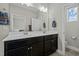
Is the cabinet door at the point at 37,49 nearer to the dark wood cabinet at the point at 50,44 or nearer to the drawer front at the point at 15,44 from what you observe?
the dark wood cabinet at the point at 50,44

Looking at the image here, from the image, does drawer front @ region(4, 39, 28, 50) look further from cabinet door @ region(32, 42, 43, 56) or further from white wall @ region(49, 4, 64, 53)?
white wall @ region(49, 4, 64, 53)

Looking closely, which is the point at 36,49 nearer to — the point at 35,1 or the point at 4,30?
the point at 4,30

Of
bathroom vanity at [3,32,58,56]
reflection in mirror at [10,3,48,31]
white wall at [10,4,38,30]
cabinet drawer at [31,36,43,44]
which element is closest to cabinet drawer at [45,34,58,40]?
bathroom vanity at [3,32,58,56]

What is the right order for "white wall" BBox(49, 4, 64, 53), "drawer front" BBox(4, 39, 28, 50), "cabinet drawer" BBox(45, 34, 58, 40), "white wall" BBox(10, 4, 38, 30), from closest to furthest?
"drawer front" BBox(4, 39, 28, 50) → "white wall" BBox(10, 4, 38, 30) → "white wall" BBox(49, 4, 64, 53) → "cabinet drawer" BBox(45, 34, 58, 40)

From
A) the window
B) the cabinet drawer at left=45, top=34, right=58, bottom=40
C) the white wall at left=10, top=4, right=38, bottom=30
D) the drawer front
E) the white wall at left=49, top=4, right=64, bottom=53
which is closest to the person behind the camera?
the drawer front

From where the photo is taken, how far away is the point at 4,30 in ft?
5.28

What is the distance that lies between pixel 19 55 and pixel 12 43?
0.29m

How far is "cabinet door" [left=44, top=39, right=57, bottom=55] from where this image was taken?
7.26 feet

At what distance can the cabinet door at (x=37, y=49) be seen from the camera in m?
1.93

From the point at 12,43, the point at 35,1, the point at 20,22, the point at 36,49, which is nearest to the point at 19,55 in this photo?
the point at 12,43

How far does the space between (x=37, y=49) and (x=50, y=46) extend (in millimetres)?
442

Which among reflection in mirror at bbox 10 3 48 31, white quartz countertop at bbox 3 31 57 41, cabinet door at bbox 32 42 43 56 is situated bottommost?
cabinet door at bbox 32 42 43 56

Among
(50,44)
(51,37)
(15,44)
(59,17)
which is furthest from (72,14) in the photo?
(15,44)

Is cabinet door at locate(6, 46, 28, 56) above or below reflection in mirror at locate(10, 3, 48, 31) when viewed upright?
below
